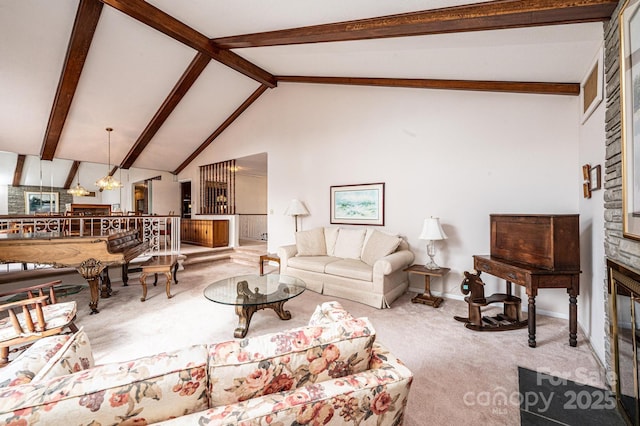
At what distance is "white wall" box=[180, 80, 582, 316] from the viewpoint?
3.16m

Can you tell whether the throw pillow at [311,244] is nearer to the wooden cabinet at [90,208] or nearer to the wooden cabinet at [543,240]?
the wooden cabinet at [543,240]

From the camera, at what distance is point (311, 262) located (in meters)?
4.14

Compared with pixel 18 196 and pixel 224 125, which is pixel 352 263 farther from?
pixel 18 196

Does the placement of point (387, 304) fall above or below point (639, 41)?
below

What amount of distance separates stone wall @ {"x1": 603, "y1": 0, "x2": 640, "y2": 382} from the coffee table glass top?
2499 mm

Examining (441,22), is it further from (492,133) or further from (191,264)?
(191,264)

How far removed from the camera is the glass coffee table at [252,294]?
2.69 metres

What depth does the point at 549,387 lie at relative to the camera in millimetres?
1908

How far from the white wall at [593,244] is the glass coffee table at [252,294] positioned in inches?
105

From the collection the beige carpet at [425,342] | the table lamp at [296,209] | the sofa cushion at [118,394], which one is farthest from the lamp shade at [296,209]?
the sofa cushion at [118,394]

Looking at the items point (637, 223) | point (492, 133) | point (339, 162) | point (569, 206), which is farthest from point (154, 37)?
point (569, 206)

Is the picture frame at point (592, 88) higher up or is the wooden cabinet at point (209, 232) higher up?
the picture frame at point (592, 88)

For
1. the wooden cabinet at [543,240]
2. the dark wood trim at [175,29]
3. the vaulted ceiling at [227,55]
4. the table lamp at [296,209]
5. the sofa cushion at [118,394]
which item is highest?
the dark wood trim at [175,29]

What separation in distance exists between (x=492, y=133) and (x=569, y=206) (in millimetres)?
1201
